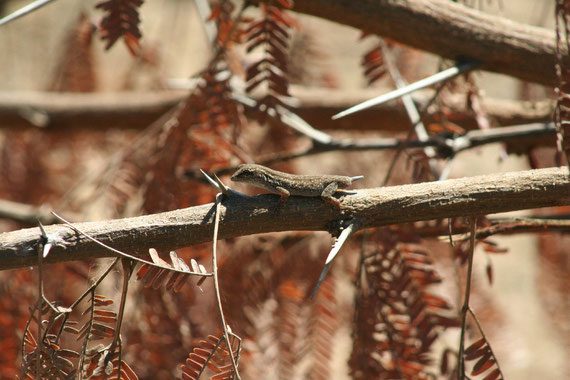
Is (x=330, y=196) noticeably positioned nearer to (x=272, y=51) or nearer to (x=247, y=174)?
(x=247, y=174)

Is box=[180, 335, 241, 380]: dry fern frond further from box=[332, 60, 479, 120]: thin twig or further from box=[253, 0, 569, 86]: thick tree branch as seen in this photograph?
box=[253, 0, 569, 86]: thick tree branch

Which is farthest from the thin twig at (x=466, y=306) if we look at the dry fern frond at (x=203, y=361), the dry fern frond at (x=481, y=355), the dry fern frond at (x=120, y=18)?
the dry fern frond at (x=120, y=18)

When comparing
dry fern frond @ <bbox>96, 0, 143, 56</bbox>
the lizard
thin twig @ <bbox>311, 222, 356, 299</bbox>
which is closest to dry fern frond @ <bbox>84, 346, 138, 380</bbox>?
thin twig @ <bbox>311, 222, 356, 299</bbox>

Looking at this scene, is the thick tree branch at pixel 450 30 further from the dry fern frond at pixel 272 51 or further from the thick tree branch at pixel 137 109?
the thick tree branch at pixel 137 109

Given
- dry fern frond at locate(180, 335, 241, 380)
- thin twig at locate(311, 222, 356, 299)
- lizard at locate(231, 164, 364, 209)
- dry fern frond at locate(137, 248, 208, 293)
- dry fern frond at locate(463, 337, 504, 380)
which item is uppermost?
lizard at locate(231, 164, 364, 209)

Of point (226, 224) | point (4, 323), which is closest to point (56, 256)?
point (226, 224)

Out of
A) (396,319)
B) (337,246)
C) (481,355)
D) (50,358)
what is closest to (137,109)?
(396,319)
